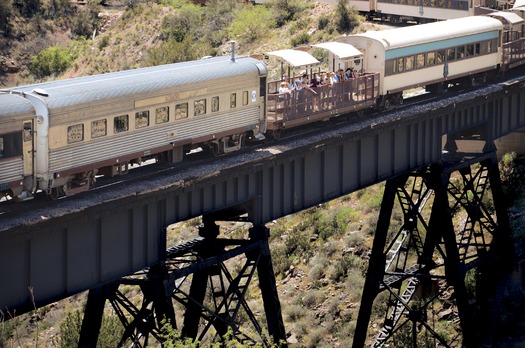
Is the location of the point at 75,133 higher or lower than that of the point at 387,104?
higher

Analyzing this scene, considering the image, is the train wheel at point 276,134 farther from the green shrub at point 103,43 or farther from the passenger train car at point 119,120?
the green shrub at point 103,43

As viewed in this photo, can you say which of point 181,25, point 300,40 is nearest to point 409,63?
point 300,40

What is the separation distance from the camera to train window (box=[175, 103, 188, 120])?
2672 centimetres

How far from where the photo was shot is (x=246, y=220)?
26.5 metres

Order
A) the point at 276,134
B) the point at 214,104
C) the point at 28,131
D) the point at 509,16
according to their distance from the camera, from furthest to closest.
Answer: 1. the point at 509,16
2. the point at 276,134
3. the point at 214,104
4. the point at 28,131

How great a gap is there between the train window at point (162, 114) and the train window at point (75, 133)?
254 cm

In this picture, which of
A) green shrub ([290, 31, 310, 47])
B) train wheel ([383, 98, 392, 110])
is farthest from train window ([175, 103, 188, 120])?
green shrub ([290, 31, 310, 47])

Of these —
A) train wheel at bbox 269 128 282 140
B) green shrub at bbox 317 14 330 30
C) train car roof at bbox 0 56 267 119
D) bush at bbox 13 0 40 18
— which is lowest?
bush at bbox 13 0 40 18

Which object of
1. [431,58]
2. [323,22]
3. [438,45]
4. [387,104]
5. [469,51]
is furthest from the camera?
[323,22]

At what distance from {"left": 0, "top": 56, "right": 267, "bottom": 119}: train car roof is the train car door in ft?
1.14

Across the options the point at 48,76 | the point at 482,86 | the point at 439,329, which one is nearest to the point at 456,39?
the point at 482,86

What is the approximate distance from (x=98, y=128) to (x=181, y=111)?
2.86m

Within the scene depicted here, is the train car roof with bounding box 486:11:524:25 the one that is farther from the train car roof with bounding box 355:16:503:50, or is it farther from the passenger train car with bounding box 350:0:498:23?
the passenger train car with bounding box 350:0:498:23

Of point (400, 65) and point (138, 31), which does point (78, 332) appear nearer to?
point (400, 65)
